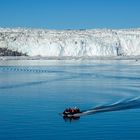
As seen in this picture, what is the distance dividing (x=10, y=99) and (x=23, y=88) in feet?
28.1

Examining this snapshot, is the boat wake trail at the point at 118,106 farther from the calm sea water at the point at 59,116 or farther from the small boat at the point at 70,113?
the calm sea water at the point at 59,116

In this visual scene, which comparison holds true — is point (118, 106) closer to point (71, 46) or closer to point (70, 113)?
point (70, 113)

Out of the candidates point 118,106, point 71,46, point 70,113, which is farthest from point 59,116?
point 71,46

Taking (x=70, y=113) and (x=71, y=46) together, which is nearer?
(x=70, y=113)

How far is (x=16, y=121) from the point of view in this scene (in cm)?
2444

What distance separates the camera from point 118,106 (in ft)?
101

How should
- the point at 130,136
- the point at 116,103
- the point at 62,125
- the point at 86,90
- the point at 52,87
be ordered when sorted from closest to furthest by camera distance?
the point at 130,136, the point at 62,125, the point at 116,103, the point at 86,90, the point at 52,87

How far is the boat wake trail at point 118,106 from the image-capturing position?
27.9 meters

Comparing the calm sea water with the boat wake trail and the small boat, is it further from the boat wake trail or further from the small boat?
the boat wake trail

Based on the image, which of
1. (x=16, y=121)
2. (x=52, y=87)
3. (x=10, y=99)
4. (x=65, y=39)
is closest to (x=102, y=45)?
(x=65, y=39)

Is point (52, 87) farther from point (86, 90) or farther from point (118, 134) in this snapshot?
point (118, 134)

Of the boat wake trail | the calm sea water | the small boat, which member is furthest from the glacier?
the small boat

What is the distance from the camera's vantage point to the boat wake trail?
27923mm

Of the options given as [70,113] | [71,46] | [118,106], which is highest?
[71,46]
